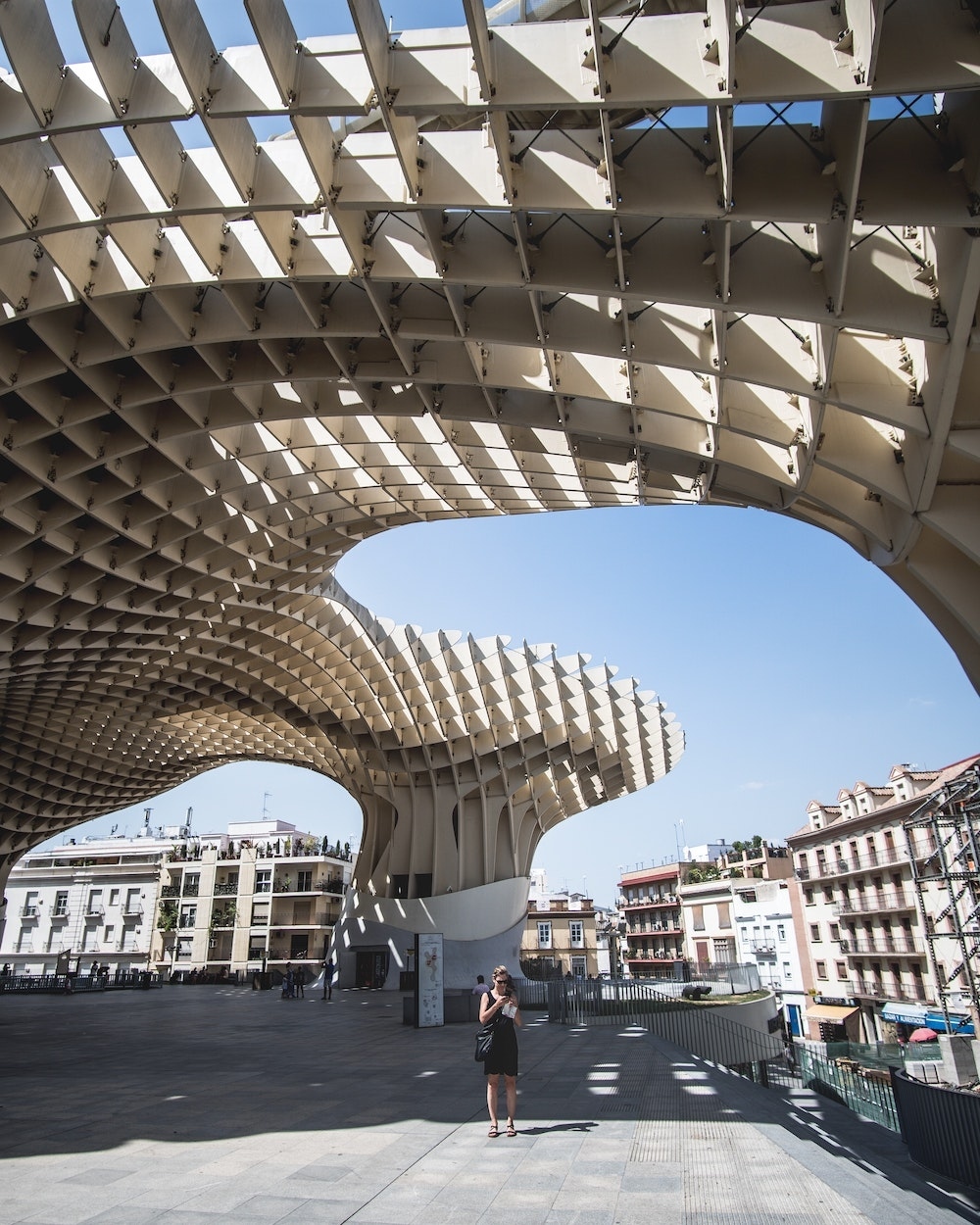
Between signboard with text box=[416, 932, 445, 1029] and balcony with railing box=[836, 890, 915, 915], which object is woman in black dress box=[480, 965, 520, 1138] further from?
balcony with railing box=[836, 890, 915, 915]

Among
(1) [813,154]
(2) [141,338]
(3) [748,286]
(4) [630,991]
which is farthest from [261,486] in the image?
(4) [630,991]

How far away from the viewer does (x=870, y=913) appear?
162ft

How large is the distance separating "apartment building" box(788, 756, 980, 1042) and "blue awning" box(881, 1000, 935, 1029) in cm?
7

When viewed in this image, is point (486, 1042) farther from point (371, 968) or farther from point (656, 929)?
point (656, 929)

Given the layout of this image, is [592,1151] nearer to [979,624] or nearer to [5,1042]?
[979,624]

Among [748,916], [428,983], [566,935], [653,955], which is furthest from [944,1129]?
[566,935]

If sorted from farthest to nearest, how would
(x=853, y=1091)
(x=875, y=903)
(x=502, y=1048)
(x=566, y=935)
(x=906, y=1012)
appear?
(x=566, y=935) → (x=875, y=903) → (x=906, y=1012) → (x=853, y=1091) → (x=502, y=1048)

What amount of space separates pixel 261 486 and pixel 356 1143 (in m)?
15.4

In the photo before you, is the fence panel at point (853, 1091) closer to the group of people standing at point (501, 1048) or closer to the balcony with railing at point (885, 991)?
the group of people standing at point (501, 1048)

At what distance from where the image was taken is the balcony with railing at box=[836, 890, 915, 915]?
46.2m

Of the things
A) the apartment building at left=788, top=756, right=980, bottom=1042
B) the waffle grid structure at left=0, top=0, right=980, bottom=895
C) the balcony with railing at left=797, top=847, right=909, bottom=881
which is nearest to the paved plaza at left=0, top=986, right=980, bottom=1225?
the waffle grid structure at left=0, top=0, right=980, bottom=895

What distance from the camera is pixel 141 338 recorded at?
14.2 metres

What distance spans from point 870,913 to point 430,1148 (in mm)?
49545

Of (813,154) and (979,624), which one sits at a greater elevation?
(813,154)
